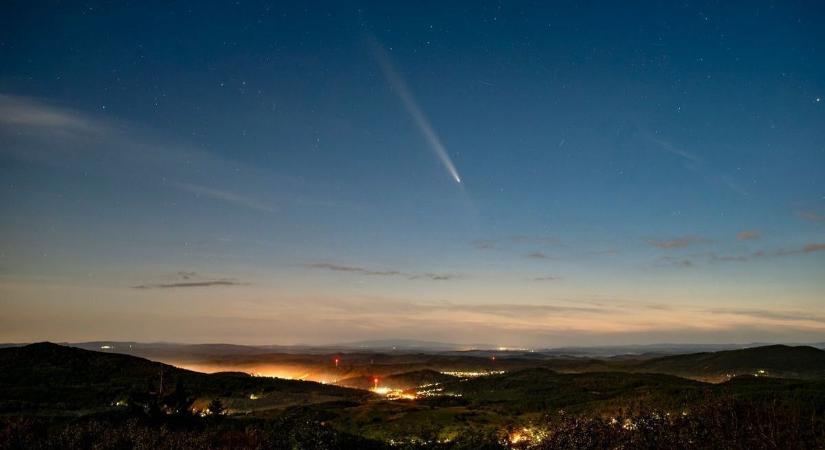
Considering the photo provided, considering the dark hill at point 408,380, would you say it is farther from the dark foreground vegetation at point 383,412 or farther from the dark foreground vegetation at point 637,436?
the dark foreground vegetation at point 637,436

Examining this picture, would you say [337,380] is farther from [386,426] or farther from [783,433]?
[783,433]

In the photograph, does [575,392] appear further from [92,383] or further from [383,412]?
[92,383]

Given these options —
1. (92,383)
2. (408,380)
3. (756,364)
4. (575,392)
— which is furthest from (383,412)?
(756,364)

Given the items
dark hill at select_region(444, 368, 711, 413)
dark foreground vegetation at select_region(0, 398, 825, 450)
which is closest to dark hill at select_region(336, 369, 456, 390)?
dark hill at select_region(444, 368, 711, 413)

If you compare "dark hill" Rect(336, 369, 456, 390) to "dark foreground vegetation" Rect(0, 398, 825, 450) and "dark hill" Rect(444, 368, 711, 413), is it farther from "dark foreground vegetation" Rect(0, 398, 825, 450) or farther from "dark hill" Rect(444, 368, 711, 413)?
"dark foreground vegetation" Rect(0, 398, 825, 450)

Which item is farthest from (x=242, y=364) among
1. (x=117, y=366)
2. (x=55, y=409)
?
(x=55, y=409)

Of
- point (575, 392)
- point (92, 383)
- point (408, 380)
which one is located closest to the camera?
point (575, 392)
